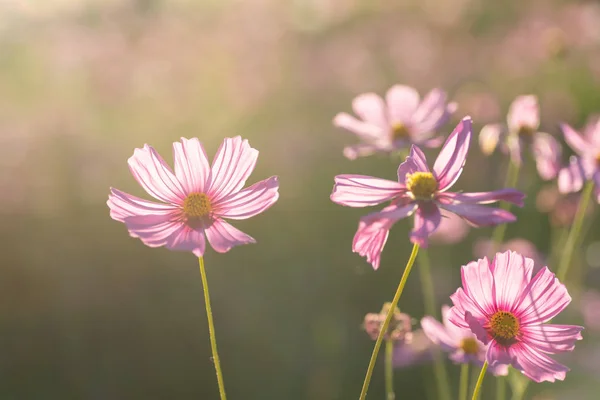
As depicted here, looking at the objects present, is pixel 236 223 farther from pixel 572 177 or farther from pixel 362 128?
pixel 572 177

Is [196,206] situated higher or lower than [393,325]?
higher

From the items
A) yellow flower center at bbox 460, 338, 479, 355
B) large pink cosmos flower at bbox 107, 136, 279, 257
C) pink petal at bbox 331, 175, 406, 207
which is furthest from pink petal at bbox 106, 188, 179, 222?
yellow flower center at bbox 460, 338, 479, 355

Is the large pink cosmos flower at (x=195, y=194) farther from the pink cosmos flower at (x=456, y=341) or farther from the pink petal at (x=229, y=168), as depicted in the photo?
the pink cosmos flower at (x=456, y=341)

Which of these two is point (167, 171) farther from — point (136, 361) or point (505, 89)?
point (505, 89)

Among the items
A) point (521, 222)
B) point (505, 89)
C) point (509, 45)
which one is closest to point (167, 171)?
point (521, 222)

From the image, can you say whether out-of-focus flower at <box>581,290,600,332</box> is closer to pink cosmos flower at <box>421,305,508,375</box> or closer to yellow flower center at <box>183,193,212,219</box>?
pink cosmos flower at <box>421,305,508,375</box>

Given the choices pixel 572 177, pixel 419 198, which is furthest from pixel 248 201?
pixel 572 177
